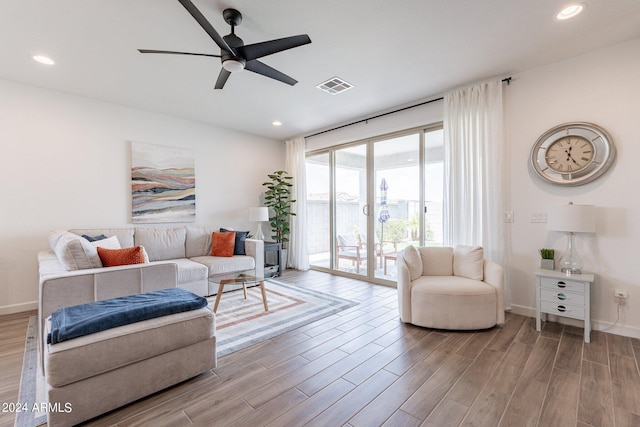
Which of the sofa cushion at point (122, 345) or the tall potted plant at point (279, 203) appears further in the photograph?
the tall potted plant at point (279, 203)

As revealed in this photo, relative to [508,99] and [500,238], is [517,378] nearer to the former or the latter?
[500,238]

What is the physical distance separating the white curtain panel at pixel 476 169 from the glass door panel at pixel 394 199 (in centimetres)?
57

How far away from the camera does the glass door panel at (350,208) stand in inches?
191

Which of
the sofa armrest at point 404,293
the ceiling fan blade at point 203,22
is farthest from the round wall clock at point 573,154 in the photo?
the ceiling fan blade at point 203,22

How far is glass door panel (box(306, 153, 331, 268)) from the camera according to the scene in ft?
17.8

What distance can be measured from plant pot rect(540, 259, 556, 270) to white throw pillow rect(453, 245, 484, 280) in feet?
1.85

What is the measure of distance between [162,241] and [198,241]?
20.5 inches

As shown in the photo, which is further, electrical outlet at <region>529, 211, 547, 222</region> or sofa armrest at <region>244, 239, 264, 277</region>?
sofa armrest at <region>244, 239, 264, 277</region>

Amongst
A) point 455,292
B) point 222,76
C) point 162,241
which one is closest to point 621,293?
point 455,292

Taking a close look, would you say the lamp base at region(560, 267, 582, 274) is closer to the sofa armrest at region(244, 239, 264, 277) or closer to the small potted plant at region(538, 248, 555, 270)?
the small potted plant at region(538, 248, 555, 270)

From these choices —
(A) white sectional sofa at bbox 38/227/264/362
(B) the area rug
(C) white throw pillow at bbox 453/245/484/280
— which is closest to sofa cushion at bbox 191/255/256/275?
(A) white sectional sofa at bbox 38/227/264/362

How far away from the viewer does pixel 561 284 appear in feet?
8.78

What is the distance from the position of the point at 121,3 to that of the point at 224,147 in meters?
3.13

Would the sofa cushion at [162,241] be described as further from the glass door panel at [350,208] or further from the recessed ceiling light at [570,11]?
the recessed ceiling light at [570,11]
